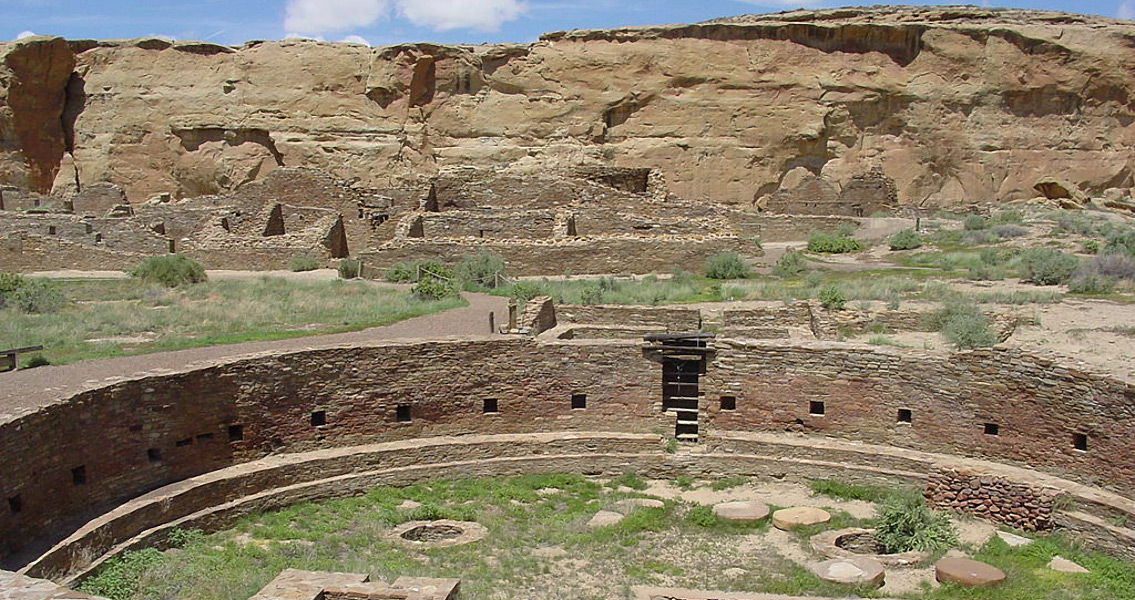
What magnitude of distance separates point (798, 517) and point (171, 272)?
1667cm

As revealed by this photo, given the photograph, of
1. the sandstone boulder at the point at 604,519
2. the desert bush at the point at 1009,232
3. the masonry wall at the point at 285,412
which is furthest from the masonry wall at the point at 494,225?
the sandstone boulder at the point at 604,519

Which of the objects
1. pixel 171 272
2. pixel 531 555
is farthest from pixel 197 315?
pixel 531 555

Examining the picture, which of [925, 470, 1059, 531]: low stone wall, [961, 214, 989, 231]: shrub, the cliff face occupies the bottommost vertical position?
[925, 470, 1059, 531]: low stone wall

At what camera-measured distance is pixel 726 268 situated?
23.7m

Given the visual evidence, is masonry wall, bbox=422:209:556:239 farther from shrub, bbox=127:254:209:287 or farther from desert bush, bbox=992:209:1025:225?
desert bush, bbox=992:209:1025:225

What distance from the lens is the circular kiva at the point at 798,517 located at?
40.1 feet

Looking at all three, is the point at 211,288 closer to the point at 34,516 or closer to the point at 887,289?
the point at 34,516

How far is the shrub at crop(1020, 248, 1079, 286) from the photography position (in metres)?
22.3

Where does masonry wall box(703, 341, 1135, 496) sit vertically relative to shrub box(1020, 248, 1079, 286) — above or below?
below

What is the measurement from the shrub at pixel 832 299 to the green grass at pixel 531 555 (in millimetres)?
5941

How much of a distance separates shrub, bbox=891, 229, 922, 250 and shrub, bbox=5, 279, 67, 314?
21932 mm

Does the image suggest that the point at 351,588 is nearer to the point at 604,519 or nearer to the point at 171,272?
the point at 604,519

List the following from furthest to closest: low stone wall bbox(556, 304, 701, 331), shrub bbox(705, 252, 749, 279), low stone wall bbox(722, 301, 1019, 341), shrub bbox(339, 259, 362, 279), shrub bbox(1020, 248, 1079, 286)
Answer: shrub bbox(339, 259, 362, 279)
shrub bbox(705, 252, 749, 279)
shrub bbox(1020, 248, 1079, 286)
low stone wall bbox(556, 304, 701, 331)
low stone wall bbox(722, 301, 1019, 341)

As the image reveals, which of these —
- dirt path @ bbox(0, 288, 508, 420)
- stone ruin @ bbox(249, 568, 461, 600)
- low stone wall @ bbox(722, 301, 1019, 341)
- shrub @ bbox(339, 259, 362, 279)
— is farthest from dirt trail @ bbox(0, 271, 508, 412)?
shrub @ bbox(339, 259, 362, 279)
